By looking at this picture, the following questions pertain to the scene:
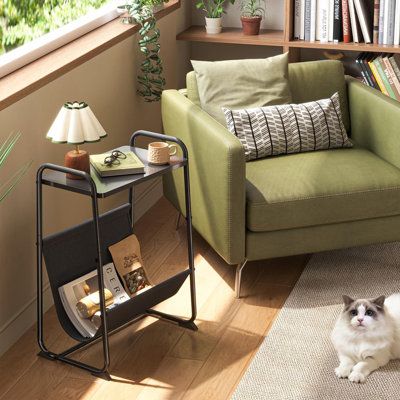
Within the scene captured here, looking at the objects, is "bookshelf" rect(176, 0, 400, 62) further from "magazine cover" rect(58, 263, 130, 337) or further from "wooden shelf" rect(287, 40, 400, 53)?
"magazine cover" rect(58, 263, 130, 337)

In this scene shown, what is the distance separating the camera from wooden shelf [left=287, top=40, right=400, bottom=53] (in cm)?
437

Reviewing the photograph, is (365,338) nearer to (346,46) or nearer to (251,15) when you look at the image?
(346,46)

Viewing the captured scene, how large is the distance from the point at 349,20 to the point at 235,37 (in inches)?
23.1

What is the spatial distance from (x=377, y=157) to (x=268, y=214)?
66 cm

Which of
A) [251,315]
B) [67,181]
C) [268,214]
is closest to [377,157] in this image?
[268,214]

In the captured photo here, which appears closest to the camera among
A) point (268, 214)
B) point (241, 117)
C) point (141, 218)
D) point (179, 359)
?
point (179, 359)

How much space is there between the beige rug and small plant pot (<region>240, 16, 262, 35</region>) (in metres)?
1.32

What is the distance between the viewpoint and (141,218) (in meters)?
4.38

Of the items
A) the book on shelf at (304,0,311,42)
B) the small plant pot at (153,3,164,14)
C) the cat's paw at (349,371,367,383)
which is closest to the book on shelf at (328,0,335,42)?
the book on shelf at (304,0,311,42)

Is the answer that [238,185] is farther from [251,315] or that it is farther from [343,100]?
[343,100]

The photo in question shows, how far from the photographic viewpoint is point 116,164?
306cm

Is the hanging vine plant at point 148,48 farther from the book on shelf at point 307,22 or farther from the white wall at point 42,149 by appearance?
the book on shelf at point 307,22

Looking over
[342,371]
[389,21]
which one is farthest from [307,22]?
[342,371]

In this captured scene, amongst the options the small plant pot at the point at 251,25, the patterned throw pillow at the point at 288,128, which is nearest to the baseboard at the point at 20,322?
the patterned throw pillow at the point at 288,128
